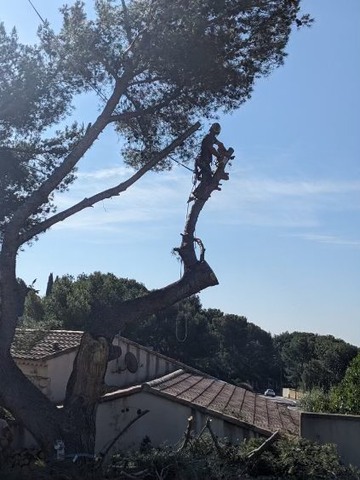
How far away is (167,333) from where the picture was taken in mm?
52531

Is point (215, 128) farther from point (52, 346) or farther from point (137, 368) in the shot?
point (137, 368)

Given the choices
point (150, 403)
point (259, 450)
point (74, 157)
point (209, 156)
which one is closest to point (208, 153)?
point (209, 156)

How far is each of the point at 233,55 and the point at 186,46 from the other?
3.33ft

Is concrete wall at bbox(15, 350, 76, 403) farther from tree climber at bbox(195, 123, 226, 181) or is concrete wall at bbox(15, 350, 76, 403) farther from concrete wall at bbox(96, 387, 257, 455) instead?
tree climber at bbox(195, 123, 226, 181)

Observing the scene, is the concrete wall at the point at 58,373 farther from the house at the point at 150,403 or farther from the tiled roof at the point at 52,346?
the tiled roof at the point at 52,346

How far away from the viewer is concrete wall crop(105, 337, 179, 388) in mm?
22641

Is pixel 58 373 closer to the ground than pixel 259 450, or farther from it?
farther from it

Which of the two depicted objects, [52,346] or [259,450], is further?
[52,346]

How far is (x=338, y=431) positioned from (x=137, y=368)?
11073 mm

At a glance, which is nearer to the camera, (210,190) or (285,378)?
(210,190)

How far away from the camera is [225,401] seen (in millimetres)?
20266

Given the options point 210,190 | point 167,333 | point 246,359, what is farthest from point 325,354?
point 210,190

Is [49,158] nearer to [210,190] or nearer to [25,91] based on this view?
[25,91]

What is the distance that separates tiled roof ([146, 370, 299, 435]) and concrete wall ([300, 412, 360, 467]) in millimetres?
1181
